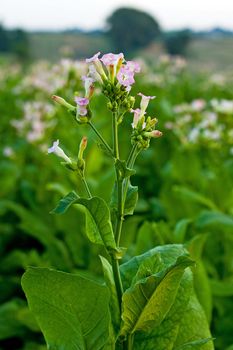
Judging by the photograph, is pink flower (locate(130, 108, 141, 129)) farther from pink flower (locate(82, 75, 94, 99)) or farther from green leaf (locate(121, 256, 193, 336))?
green leaf (locate(121, 256, 193, 336))

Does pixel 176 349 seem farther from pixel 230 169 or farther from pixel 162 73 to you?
pixel 162 73

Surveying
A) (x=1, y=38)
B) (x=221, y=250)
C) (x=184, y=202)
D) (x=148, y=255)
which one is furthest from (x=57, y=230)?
(x=1, y=38)

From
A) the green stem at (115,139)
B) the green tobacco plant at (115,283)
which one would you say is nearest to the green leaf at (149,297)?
the green tobacco plant at (115,283)

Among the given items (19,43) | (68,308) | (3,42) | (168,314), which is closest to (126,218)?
Result: (168,314)

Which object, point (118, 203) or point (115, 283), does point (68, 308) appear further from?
point (118, 203)

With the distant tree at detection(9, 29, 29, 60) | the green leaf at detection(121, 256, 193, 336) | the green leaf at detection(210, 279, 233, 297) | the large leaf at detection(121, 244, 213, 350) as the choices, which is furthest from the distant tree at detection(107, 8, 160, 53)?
the green leaf at detection(121, 256, 193, 336)

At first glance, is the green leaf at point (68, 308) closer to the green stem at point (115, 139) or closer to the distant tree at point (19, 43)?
the green stem at point (115, 139)
